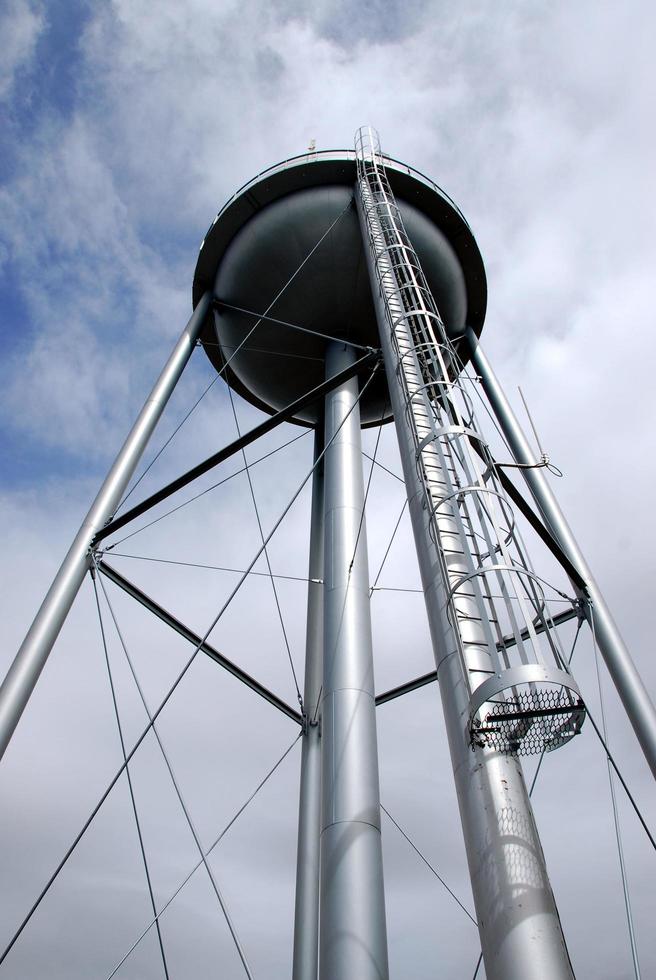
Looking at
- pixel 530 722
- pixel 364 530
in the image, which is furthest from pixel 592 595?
pixel 530 722

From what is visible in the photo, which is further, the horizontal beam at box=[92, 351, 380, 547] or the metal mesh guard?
the horizontal beam at box=[92, 351, 380, 547]

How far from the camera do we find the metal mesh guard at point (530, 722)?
10.5 ft

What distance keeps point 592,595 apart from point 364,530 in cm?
247

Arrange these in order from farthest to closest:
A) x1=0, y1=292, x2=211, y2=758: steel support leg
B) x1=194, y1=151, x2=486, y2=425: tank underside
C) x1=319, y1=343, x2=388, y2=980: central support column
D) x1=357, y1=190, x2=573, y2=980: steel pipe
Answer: x1=194, y1=151, x2=486, y2=425: tank underside
x1=0, y1=292, x2=211, y2=758: steel support leg
x1=319, y1=343, x2=388, y2=980: central support column
x1=357, y1=190, x2=573, y2=980: steel pipe

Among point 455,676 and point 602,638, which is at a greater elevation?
point 602,638

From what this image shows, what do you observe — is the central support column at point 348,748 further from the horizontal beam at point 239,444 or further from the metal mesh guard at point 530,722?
the metal mesh guard at point 530,722

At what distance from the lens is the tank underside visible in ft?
30.7

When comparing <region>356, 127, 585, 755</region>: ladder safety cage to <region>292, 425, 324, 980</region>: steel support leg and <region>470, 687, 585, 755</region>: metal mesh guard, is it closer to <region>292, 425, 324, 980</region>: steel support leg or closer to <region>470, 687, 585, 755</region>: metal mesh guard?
<region>470, 687, 585, 755</region>: metal mesh guard

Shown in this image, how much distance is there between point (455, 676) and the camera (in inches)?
158

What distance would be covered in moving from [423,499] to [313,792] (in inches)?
182

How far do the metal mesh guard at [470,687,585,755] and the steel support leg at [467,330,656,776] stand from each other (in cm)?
262

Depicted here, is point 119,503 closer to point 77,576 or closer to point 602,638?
point 77,576

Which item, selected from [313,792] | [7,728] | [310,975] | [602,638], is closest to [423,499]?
[602,638]

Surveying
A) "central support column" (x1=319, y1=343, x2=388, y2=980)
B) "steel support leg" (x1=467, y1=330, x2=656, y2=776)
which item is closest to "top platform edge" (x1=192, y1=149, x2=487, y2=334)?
"steel support leg" (x1=467, y1=330, x2=656, y2=776)
